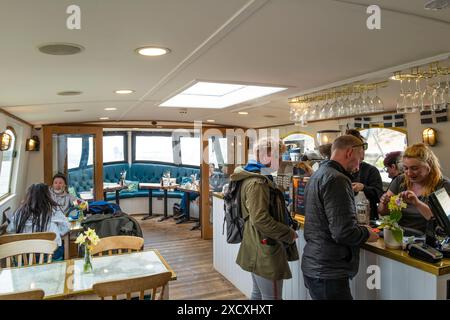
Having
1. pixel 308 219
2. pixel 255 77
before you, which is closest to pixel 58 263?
pixel 308 219

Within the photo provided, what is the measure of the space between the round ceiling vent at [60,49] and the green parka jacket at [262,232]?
1334 mm

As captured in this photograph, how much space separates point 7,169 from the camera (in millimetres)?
5176

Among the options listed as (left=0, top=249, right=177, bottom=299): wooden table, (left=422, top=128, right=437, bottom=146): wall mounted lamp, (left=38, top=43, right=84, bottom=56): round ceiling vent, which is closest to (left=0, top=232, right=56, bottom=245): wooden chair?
(left=0, top=249, right=177, bottom=299): wooden table

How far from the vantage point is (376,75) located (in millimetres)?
2627

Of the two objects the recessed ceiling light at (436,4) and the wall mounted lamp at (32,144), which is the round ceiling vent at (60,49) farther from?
the wall mounted lamp at (32,144)

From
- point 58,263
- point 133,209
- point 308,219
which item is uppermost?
point 308,219

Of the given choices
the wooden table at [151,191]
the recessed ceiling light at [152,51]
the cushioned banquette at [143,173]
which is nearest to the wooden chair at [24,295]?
the recessed ceiling light at [152,51]

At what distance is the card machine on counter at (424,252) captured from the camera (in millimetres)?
1991

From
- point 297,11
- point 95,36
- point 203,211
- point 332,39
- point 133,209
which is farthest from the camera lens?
point 133,209

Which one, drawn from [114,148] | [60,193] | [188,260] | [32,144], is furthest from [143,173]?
[60,193]

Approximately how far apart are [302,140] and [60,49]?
224 inches

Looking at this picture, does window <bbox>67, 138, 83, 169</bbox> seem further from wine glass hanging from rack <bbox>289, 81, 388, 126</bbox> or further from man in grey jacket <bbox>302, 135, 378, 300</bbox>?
man in grey jacket <bbox>302, 135, 378, 300</bbox>
